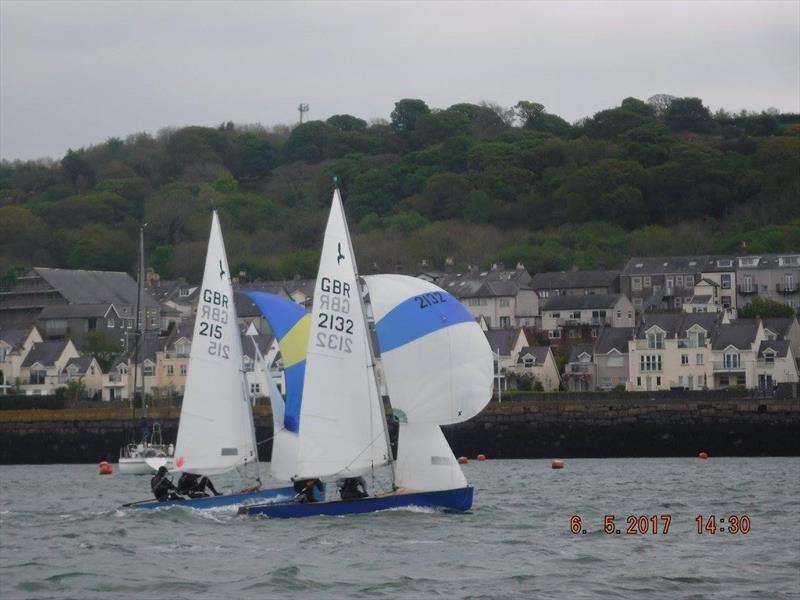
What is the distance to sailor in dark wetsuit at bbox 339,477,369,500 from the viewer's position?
28.0 m

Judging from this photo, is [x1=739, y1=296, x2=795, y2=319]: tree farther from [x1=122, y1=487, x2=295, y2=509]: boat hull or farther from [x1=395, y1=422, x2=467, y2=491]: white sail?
[x1=395, y1=422, x2=467, y2=491]: white sail

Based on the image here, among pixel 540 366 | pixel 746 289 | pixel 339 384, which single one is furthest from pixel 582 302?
pixel 339 384

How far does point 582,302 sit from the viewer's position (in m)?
89.5

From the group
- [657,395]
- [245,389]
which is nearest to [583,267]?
[657,395]

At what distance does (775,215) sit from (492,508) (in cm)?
8369

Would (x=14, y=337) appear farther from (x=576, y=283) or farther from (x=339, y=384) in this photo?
(x=339, y=384)

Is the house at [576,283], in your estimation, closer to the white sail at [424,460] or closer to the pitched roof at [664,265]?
the pitched roof at [664,265]

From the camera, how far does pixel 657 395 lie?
64188mm

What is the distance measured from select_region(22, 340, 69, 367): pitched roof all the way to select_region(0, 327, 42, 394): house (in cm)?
60

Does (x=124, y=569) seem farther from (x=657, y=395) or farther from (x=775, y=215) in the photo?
(x=775, y=215)

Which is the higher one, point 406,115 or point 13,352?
point 406,115

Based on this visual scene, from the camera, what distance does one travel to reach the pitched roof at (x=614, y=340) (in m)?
76.3

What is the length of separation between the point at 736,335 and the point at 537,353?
9.55 m

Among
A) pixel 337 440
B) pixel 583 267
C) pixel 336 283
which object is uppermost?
pixel 583 267
